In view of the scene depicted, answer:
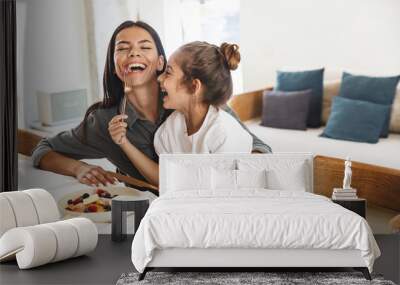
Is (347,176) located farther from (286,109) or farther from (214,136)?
(214,136)

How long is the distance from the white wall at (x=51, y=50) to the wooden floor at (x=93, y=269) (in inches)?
71.9

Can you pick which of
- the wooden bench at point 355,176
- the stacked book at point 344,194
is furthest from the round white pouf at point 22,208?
the stacked book at point 344,194

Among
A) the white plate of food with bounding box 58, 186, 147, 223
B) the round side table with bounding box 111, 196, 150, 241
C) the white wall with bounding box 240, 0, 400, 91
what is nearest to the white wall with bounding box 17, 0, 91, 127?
the white plate of food with bounding box 58, 186, 147, 223

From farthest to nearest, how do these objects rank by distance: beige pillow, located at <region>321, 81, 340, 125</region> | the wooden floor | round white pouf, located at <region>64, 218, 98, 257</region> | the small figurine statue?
beige pillow, located at <region>321, 81, 340, 125</region> → the small figurine statue → round white pouf, located at <region>64, 218, 98, 257</region> → the wooden floor

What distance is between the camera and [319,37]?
7.32 meters

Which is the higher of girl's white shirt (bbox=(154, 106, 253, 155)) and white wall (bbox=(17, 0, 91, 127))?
white wall (bbox=(17, 0, 91, 127))

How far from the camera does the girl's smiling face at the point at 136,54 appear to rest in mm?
7523

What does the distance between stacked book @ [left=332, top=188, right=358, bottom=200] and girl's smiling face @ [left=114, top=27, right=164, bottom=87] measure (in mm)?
2096

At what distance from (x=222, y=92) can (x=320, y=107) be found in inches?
36.6

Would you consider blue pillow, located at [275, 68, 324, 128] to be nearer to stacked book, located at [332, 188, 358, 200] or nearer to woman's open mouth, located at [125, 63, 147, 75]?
stacked book, located at [332, 188, 358, 200]

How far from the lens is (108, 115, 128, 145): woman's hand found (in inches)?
298

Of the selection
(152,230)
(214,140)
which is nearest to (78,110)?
(214,140)

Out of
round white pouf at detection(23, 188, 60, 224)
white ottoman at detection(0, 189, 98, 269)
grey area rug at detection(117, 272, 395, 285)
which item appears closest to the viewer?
grey area rug at detection(117, 272, 395, 285)

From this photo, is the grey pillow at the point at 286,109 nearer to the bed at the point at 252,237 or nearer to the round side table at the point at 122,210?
the round side table at the point at 122,210
